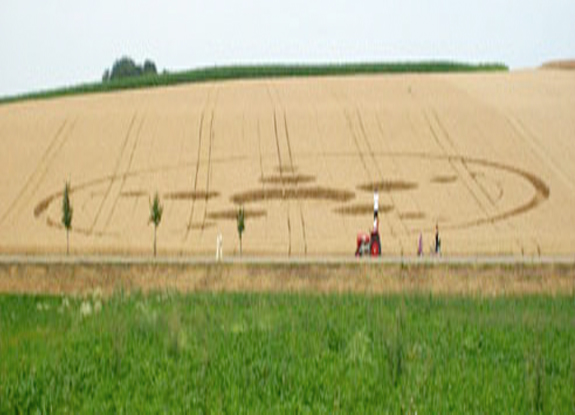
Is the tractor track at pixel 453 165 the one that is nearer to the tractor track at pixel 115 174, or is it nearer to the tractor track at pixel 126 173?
the tractor track at pixel 126 173

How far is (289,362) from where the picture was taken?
59.6ft

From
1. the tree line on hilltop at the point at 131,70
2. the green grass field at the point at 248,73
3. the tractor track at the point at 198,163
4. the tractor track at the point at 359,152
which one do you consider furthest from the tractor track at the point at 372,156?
the tree line on hilltop at the point at 131,70

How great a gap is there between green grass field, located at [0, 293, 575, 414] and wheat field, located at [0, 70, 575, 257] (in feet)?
85.9

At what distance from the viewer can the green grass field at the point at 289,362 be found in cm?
1588

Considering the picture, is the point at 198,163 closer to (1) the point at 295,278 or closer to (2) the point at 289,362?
(1) the point at 295,278

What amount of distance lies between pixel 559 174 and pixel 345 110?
21.2 metres

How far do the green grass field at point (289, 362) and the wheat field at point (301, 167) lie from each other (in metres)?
26.2

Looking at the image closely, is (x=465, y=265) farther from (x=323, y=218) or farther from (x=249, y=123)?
(x=249, y=123)

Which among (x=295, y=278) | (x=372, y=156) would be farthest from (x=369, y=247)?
(x=372, y=156)

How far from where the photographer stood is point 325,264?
38.8 meters

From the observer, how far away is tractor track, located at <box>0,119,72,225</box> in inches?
2443

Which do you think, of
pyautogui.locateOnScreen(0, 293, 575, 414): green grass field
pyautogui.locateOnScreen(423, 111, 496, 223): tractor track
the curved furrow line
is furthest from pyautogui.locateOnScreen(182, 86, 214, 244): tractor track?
pyautogui.locateOnScreen(0, 293, 575, 414): green grass field

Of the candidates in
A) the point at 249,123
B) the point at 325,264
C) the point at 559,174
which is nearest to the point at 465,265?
the point at 325,264

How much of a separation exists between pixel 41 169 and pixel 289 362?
177ft
